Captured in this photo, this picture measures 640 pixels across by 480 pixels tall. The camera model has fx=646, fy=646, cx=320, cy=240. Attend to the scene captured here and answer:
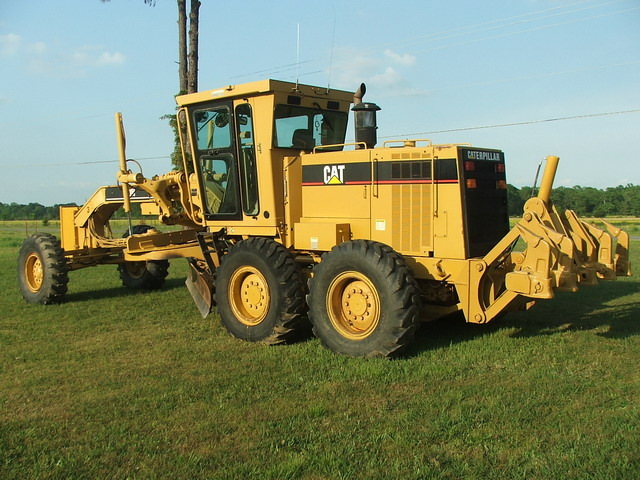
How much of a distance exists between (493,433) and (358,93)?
18.5 feet

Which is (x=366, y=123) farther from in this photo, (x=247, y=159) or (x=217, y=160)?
(x=217, y=160)

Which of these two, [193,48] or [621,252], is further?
[193,48]

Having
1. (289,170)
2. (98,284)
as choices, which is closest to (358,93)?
(289,170)

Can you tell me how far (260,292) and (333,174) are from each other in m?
1.78

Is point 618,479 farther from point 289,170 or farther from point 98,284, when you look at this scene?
point 98,284

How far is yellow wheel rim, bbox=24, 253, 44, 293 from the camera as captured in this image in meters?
11.6

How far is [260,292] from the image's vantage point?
328 inches

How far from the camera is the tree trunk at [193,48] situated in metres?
17.0

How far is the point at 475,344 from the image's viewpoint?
24.9 feet

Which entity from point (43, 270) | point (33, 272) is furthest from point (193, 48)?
point (43, 270)

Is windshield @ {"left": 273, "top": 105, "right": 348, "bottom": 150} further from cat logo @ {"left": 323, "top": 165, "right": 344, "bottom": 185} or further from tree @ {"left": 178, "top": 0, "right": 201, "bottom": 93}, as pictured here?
tree @ {"left": 178, "top": 0, "right": 201, "bottom": 93}

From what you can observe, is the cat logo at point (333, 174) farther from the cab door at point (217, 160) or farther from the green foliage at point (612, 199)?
the green foliage at point (612, 199)

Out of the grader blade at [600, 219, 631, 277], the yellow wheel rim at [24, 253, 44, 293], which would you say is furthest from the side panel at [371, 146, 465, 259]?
the yellow wheel rim at [24, 253, 44, 293]

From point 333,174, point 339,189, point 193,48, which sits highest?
point 193,48
